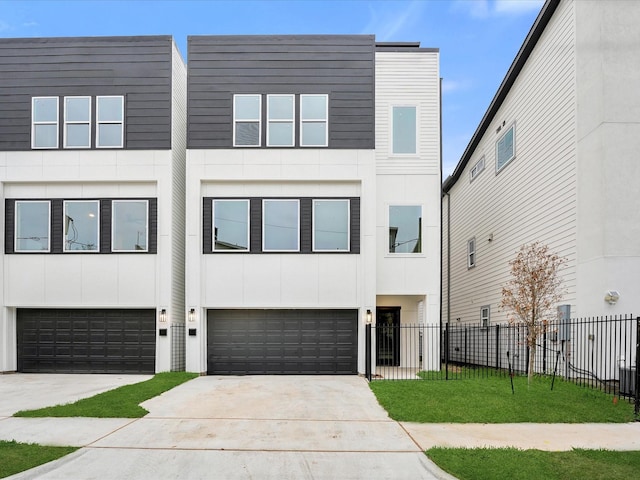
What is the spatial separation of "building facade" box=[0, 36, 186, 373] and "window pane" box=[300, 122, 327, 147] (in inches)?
152

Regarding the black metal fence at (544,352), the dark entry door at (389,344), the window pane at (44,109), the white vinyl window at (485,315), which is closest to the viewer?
the black metal fence at (544,352)

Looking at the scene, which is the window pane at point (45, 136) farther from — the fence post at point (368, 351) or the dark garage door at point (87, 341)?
the fence post at point (368, 351)

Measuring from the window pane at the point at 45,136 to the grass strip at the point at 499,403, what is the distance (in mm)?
11550

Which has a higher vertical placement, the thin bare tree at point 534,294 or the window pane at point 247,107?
the window pane at point 247,107

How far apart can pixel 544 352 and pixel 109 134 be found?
44.0 ft

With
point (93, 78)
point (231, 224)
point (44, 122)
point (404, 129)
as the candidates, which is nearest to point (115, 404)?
point (231, 224)

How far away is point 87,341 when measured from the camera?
1524 centimetres

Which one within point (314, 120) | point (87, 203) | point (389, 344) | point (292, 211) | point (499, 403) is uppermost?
point (314, 120)

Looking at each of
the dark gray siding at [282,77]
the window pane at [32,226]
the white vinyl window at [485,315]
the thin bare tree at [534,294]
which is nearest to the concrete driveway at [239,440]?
the thin bare tree at [534,294]

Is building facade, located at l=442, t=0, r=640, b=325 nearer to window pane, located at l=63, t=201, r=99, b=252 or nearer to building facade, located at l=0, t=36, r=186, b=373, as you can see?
building facade, located at l=0, t=36, r=186, b=373

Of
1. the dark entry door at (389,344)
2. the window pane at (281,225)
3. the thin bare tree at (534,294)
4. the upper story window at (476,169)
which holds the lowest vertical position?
the dark entry door at (389,344)

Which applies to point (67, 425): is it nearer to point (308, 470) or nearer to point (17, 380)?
point (308, 470)

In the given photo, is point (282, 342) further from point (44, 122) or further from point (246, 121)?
point (44, 122)

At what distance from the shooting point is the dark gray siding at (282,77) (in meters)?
15.2
